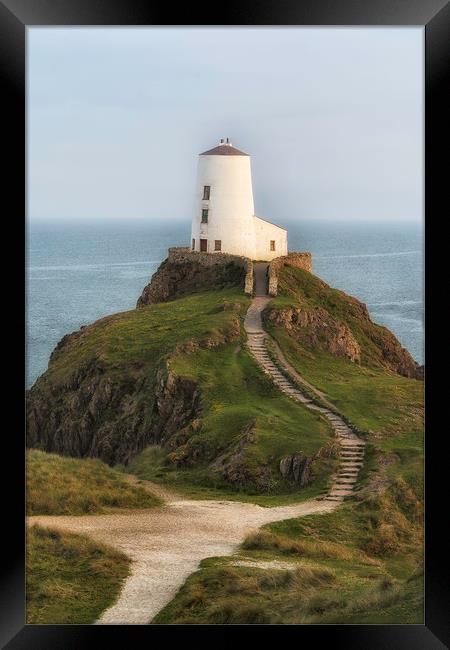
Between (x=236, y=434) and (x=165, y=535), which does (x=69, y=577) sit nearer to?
(x=165, y=535)

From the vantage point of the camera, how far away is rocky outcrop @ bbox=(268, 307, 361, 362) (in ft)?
138

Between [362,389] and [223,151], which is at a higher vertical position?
[223,151]

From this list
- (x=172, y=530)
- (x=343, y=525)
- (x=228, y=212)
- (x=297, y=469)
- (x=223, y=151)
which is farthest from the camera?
(x=223, y=151)

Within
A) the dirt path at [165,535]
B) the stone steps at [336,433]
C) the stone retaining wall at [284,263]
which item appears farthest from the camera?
the stone retaining wall at [284,263]

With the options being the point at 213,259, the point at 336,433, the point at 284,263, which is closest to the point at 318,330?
the point at 284,263

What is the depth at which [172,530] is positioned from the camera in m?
26.0

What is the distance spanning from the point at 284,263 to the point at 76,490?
2130 cm

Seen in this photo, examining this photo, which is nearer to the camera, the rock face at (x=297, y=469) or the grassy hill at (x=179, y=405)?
the rock face at (x=297, y=469)

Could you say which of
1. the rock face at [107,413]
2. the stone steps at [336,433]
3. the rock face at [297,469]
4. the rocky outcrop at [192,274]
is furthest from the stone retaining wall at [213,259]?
the rock face at [297,469]

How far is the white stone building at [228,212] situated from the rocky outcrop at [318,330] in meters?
6.55

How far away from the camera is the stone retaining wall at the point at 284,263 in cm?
4494
